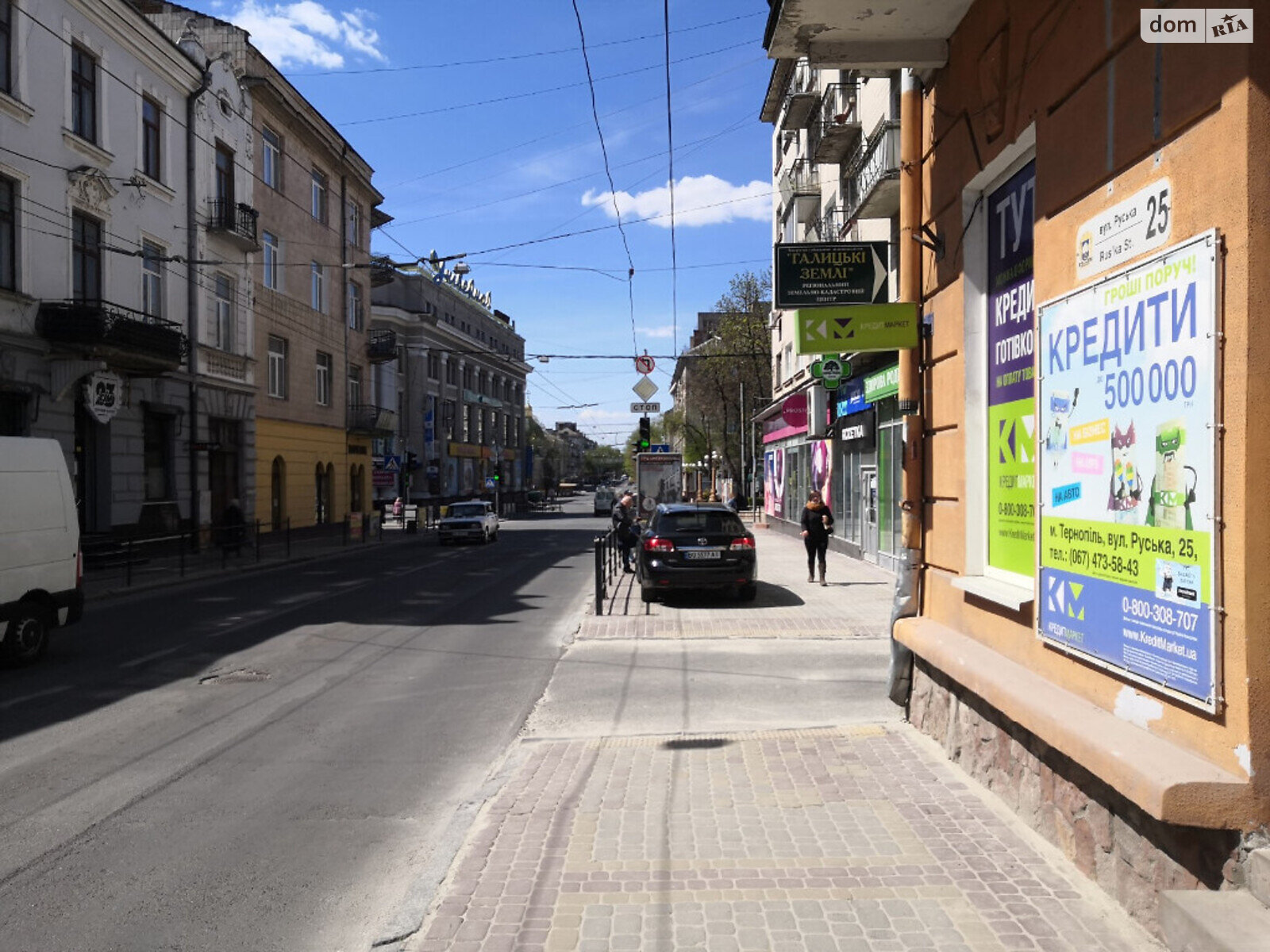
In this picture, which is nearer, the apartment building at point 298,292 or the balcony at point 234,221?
the balcony at point 234,221

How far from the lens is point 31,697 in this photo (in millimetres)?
8336

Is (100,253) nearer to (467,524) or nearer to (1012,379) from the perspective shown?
(467,524)

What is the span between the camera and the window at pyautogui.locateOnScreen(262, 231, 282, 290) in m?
29.8

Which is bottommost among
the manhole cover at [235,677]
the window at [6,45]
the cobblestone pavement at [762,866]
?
the manhole cover at [235,677]

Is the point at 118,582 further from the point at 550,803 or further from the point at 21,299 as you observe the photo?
the point at 550,803

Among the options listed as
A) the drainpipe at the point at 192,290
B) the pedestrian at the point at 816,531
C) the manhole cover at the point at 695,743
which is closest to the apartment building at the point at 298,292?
the drainpipe at the point at 192,290

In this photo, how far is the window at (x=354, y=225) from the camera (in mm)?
36969

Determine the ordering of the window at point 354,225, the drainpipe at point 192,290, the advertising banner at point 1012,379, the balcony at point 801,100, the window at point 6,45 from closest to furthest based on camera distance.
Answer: the advertising banner at point 1012,379, the window at point 6,45, the drainpipe at point 192,290, the balcony at point 801,100, the window at point 354,225

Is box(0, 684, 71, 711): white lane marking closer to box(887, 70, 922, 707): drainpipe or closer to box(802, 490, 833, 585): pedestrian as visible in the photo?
box(887, 70, 922, 707): drainpipe

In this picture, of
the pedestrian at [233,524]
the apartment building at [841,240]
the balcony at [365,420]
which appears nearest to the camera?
the apartment building at [841,240]

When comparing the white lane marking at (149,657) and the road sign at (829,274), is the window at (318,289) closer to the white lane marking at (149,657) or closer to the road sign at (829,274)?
the white lane marking at (149,657)

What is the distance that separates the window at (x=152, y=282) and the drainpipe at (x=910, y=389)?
20.6 metres

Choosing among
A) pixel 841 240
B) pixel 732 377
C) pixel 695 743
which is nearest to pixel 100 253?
pixel 841 240

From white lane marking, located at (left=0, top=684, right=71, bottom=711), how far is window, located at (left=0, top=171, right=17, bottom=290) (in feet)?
42.2
